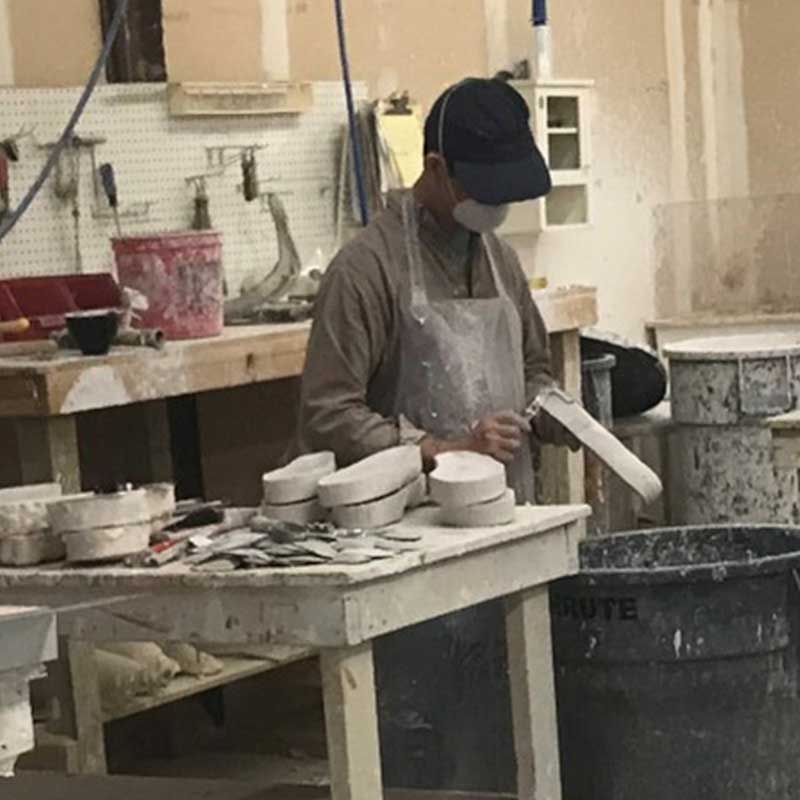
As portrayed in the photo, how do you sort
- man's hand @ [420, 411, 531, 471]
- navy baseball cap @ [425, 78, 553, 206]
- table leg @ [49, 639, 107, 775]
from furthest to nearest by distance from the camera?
table leg @ [49, 639, 107, 775], navy baseball cap @ [425, 78, 553, 206], man's hand @ [420, 411, 531, 471]

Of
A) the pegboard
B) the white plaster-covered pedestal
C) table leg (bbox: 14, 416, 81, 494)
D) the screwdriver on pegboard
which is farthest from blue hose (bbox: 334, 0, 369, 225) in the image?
the white plaster-covered pedestal

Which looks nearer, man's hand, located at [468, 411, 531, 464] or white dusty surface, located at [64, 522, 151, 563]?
white dusty surface, located at [64, 522, 151, 563]

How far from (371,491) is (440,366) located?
2.09ft

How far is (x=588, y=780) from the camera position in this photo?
9.43ft

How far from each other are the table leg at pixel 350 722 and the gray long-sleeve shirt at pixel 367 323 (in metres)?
0.67

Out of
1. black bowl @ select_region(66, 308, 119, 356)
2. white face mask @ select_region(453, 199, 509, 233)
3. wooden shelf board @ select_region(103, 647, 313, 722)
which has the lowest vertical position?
wooden shelf board @ select_region(103, 647, 313, 722)

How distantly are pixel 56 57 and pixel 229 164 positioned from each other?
20.8 inches

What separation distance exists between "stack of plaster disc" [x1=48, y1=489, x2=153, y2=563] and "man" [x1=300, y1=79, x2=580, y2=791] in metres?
0.56

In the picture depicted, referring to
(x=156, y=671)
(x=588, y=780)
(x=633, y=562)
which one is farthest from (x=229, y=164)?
(x=588, y=780)

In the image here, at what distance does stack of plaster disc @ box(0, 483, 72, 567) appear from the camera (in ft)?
8.27

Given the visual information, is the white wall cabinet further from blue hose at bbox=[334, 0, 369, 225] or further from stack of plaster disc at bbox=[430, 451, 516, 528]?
stack of plaster disc at bbox=[430, 451, 516, 528]

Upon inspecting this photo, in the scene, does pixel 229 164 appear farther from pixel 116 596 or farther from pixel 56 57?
pixel 116 596

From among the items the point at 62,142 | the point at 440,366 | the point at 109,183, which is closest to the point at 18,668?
the point at 440,366

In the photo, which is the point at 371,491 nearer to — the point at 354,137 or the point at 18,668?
the point at 18,668
